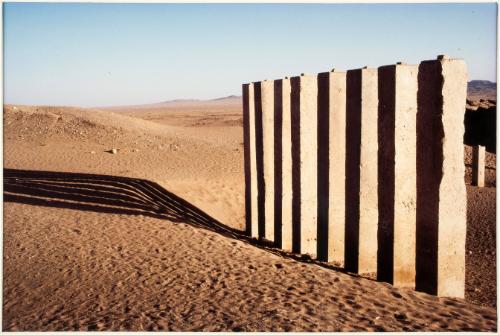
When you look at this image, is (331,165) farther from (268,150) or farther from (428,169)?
(268,150)

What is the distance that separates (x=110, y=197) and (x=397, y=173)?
6.81m

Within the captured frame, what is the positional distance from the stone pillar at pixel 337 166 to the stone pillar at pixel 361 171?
416 millimetres

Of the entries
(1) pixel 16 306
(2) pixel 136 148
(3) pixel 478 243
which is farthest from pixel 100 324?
(2) pixel 136 148

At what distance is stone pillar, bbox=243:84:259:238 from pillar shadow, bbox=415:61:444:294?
3850mm

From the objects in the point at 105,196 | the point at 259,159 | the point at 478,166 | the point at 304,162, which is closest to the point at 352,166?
the point at 304,162

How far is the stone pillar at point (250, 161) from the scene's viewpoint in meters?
8.77

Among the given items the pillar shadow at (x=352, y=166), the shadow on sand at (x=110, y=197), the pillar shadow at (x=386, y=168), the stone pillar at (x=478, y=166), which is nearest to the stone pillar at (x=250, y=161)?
the shadow on sand at (x=110, y=197)

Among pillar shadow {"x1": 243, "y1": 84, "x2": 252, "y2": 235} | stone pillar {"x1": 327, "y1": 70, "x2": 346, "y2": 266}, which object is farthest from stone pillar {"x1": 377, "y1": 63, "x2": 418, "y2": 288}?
pillar shadow {"x1": 243, "y1": 84, "x2": 252, "y2": 235}

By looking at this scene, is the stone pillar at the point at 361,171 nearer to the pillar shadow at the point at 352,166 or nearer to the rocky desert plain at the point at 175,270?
the pillar shadow at the point at 352,166

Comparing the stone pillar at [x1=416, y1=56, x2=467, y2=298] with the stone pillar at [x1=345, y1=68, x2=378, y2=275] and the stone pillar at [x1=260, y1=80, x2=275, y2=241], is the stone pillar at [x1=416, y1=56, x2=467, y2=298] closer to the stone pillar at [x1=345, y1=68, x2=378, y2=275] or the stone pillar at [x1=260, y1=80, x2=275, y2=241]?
the stone pillar at [x1=345, y1=68, x2=378, y2=275]

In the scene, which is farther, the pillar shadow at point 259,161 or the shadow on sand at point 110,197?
the shadow on sand at point 110,197

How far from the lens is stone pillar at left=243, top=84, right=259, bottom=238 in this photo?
345 inches

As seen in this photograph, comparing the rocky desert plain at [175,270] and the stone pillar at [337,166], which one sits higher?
the stone pillar at [337,166]

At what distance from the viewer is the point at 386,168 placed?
5.60 meters
